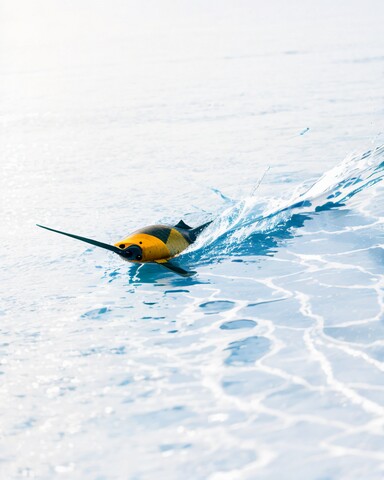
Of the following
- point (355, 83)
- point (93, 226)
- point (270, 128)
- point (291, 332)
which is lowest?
point (291, 332)

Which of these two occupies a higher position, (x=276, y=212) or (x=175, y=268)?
(x=276, y=212)

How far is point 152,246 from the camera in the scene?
329 inches

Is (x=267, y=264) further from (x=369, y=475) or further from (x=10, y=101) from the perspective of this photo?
(x=10, y=101)

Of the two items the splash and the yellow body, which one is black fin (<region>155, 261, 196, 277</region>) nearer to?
the yellow body

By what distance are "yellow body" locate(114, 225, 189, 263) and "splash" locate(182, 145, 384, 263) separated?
32 cm

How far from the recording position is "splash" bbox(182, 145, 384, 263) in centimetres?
935

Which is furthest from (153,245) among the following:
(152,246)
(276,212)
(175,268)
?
(276,212)


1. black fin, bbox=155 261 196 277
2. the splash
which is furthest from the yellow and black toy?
the splash

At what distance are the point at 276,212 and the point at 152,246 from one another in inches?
114

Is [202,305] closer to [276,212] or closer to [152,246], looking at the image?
[152,246]

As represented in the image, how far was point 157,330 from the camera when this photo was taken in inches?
285

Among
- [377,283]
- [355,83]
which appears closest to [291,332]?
[377,283]

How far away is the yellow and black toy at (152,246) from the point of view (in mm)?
8281

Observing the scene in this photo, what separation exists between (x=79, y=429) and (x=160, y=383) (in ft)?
2.83
